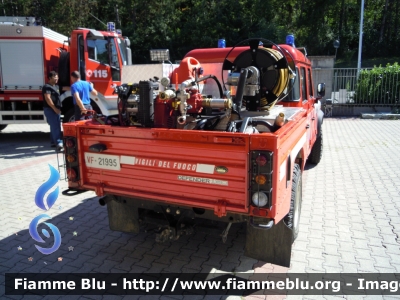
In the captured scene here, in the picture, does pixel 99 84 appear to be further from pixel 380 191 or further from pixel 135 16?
pixel 135 16

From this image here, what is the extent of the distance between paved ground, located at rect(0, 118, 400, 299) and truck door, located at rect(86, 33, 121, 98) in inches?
118

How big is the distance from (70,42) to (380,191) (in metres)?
8.06

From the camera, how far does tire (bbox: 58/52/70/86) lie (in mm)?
9586

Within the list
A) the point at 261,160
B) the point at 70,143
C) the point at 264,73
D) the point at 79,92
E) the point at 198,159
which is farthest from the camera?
the point at 79,92

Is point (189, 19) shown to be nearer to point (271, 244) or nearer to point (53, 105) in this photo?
point (53, 105)

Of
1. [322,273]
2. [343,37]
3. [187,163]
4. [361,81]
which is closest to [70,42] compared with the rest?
[187,163]

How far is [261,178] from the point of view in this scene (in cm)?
269

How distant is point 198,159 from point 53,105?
675cm

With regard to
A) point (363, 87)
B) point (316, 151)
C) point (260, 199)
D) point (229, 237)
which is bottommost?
point (229, 237)

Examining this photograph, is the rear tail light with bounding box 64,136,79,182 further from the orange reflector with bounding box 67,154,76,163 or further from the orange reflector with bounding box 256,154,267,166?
the orange reflector with bounding box 256,154,267,166

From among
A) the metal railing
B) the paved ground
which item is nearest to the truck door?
the paved ground

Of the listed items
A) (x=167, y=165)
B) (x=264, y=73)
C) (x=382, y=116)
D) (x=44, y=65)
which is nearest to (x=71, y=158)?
(x=167, y=165)

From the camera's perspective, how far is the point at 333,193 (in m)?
5.86

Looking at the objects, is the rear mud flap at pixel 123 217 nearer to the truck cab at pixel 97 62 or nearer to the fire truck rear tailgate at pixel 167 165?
the fire truck rear tailgate at pixel 167 165
